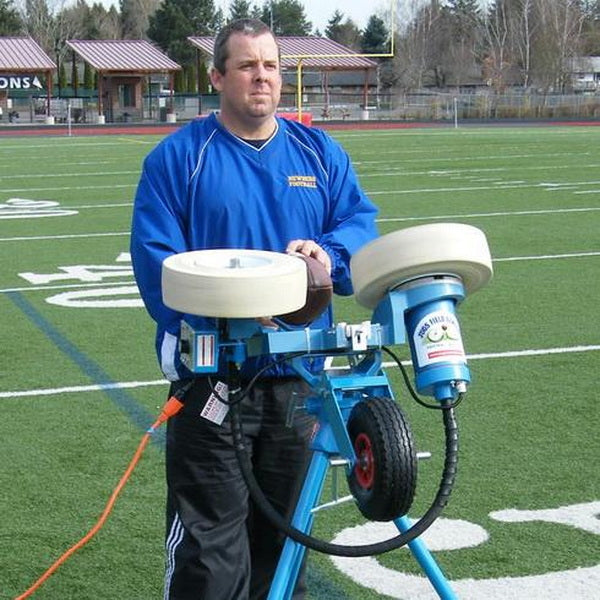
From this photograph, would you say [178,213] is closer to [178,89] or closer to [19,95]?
[19,95]

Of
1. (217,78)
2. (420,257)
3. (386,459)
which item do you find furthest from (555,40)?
(386,459)

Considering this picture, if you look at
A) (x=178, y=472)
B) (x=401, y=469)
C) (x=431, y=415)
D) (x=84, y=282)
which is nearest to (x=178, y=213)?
(x=178, y=472)

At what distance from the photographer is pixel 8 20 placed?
8331 cm

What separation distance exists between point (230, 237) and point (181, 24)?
81957 millimetres

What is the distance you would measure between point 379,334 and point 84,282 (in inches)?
313

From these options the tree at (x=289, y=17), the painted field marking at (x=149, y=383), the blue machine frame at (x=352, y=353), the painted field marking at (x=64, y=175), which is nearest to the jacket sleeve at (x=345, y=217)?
the blue machine frame at (x=352, y=353)

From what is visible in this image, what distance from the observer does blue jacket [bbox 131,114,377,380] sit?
124 inches

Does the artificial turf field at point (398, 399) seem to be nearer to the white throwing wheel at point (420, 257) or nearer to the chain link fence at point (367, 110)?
the white throwing wheel at point (420, 257)

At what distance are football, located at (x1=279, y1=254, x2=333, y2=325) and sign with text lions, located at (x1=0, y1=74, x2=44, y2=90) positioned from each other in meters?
56.0

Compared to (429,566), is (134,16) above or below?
above

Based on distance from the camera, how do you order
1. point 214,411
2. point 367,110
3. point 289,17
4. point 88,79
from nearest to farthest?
point 214,411 < point 367,110 < point 88,79 < point 289,17

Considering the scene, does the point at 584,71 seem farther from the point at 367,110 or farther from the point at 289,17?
the point at 367,110

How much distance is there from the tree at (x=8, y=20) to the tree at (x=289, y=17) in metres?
21.2

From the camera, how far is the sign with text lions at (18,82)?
56094 mm
